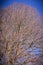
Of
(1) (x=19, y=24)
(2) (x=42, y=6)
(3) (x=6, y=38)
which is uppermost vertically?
(2) (x=42, y=6)

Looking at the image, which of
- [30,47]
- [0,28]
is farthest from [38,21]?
[0,28]

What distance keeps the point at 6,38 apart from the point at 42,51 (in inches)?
21.9

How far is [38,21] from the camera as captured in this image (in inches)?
107

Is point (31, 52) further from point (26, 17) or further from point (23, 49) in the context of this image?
point (26, 17)

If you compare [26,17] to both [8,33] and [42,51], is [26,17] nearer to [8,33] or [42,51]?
[8,33]

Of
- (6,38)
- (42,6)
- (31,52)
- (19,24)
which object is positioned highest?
(42,6)

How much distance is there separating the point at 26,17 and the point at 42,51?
549 millimetres

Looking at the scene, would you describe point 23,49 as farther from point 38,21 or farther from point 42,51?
point 38,21

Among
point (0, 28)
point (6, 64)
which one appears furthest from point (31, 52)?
point (0, 28)

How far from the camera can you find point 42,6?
2.75 meters

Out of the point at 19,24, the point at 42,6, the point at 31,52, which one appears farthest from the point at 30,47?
the point at 42,6

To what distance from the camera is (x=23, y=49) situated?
2705 mm

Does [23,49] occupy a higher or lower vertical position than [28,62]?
higher

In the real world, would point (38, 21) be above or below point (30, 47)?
above
